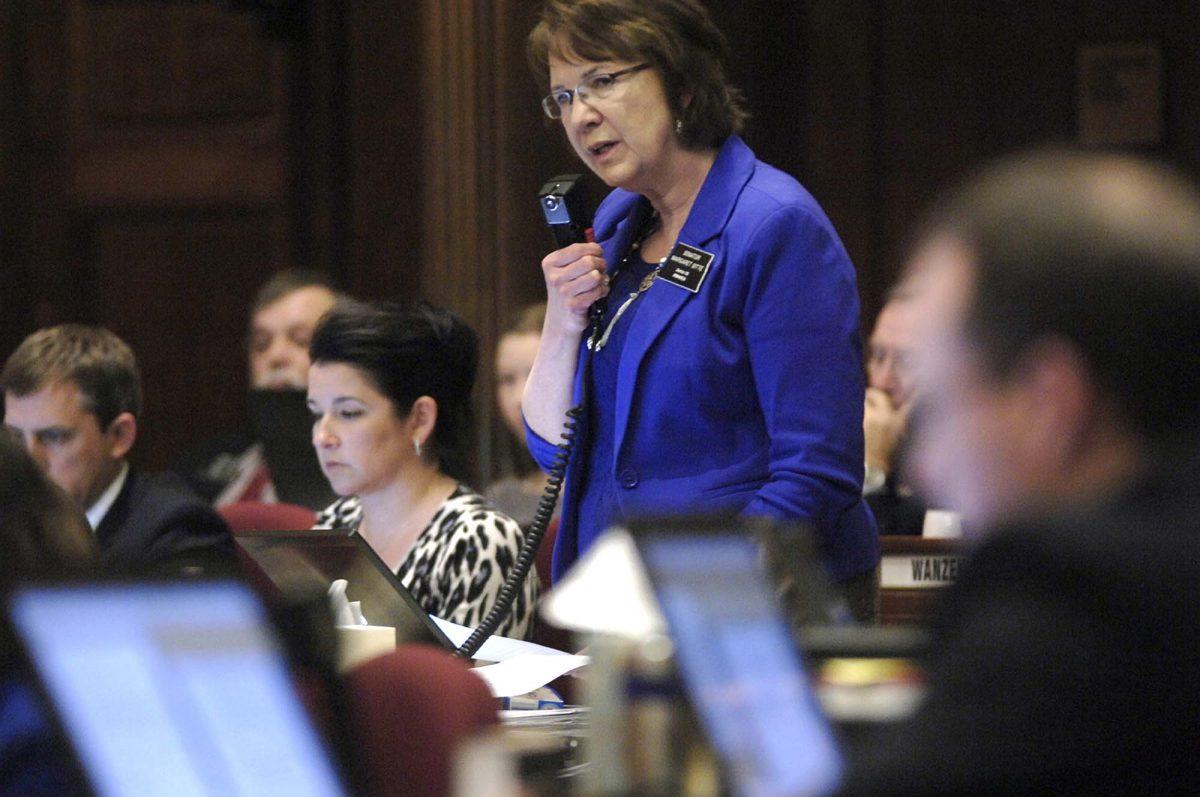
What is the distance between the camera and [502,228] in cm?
471

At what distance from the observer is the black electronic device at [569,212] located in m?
2.75

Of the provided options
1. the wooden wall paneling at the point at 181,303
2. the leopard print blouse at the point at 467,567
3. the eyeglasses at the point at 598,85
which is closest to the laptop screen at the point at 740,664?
the eyeglasses at the point at 598,85

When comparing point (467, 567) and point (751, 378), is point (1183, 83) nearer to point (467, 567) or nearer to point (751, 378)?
point (467, 567)

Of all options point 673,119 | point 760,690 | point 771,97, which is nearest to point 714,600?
point 760,690

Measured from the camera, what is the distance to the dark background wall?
476 centimetres

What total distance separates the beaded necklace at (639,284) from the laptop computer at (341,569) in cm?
45

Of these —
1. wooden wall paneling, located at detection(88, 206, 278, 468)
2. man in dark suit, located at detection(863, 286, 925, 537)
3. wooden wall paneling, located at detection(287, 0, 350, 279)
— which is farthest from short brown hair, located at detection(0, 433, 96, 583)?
wooden wall paneling, located at detection(88, 206, 278, 468)

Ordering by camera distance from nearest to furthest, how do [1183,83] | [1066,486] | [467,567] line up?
[1066,486]
[467,567]
[1183,83]

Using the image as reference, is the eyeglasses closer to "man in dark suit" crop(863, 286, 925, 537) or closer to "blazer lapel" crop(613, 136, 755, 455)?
"blazer lapel" crop(613, 136, 755, 455)

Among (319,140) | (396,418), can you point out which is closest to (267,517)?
(396,418)

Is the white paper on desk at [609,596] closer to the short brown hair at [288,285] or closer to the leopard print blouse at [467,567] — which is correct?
the leopard print blouse at [467,567]

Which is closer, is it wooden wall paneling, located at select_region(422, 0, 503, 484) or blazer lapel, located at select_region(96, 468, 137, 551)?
blazer lapel, located at select_region(96, 468, 137, 551)

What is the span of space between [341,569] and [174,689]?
1.31m

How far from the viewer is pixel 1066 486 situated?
3.45 ft
